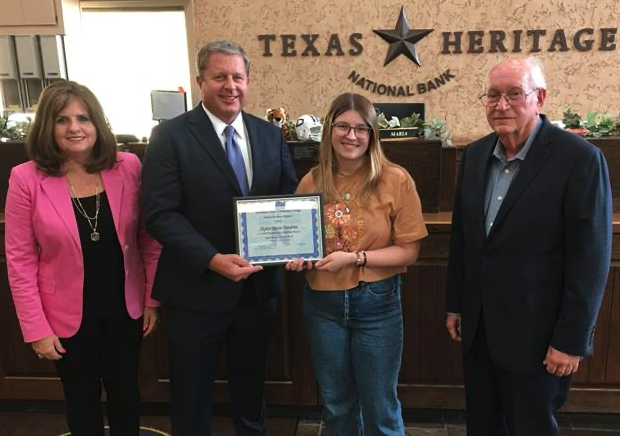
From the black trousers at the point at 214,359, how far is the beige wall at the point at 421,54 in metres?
2.18

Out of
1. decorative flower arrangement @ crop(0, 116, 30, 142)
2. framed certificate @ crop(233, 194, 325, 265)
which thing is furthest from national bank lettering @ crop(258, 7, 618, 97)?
framed certificate @ crop(233, 194, 325, 265)

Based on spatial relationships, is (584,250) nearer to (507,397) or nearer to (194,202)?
(507,397)

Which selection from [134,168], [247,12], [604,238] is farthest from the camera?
[247,12]

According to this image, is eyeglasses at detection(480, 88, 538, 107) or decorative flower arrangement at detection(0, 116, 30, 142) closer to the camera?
eyeglasses at detection(480, 88, 538, 107)

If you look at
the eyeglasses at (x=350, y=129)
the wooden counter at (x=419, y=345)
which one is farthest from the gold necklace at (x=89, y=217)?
the eyeglasses at (x=350, y=129)

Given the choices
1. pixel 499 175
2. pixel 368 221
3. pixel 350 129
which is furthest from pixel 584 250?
pixel 350 129

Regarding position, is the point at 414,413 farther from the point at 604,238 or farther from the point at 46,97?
the point at 46,97

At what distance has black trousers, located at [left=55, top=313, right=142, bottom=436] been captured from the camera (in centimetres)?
167

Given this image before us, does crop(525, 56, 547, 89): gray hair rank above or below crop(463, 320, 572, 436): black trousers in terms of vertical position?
above

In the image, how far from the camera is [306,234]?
159 centimetres

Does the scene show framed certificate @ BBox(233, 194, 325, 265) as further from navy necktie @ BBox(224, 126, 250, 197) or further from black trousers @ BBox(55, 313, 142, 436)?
black trousers @ BBox(55, 313, 142, 436)

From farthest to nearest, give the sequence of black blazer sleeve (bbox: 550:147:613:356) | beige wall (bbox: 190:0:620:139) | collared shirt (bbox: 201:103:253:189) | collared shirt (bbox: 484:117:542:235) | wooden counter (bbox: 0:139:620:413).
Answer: beige wall (bbox: 190:0:620:139) < wooden counter (bbox: 0:139:620:413) < collared shirt (bbox: 201:103:253:189) < collared shirt (bbox: 484:117:542:235) < black blazer sleeve (bbox: 550:147:613:356)

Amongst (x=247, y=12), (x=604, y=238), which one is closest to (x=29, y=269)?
(x=604, y=238)

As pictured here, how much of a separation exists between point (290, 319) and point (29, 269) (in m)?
1.04
